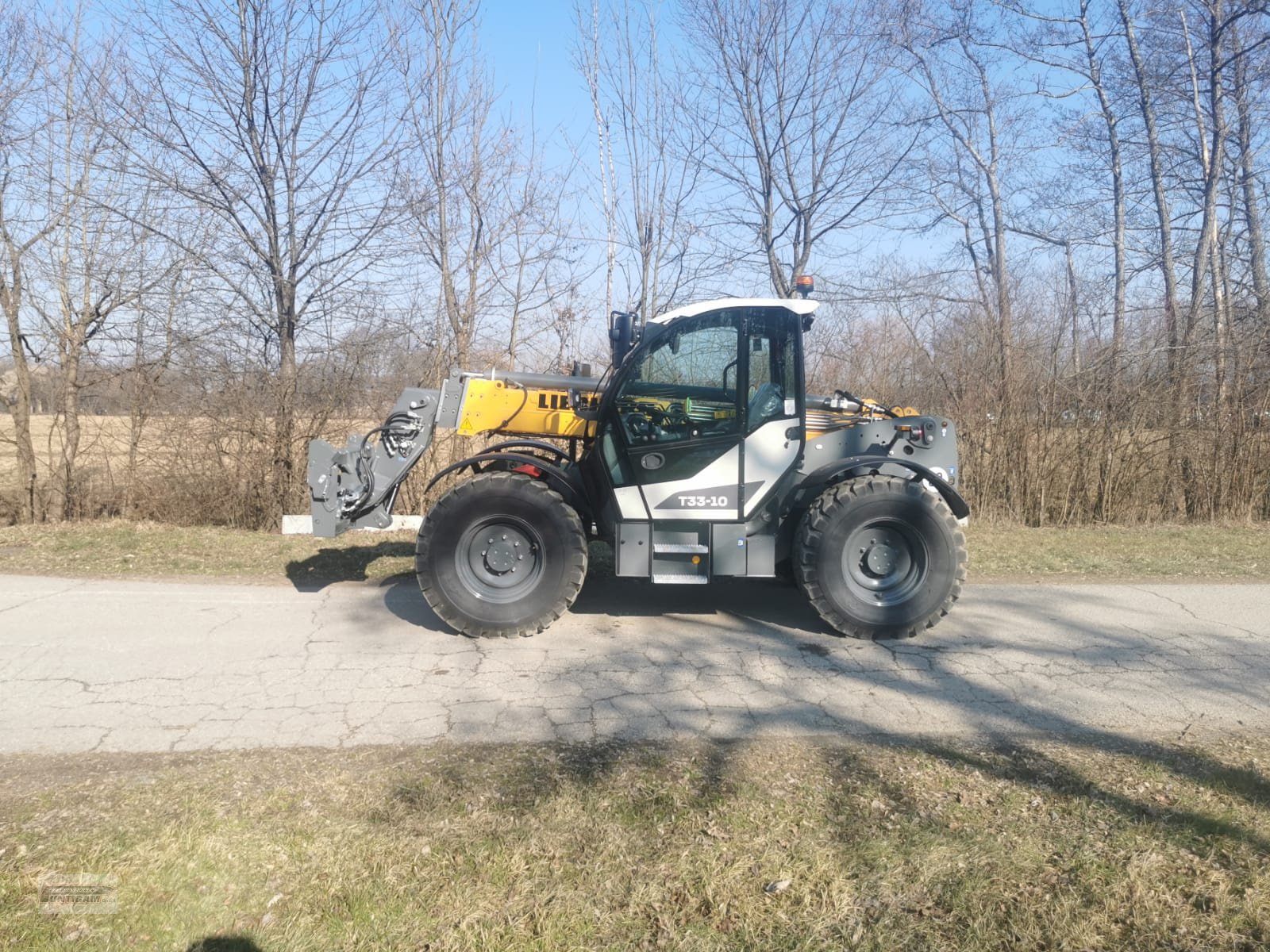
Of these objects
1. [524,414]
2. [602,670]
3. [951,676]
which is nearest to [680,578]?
[602,670]

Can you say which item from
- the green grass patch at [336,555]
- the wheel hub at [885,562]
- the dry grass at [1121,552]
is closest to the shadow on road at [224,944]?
the wheel hub at [885,562]

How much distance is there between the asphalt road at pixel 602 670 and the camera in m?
4.88

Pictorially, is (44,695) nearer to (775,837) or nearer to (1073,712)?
(775,837)

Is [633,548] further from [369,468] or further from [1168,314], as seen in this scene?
[1168,314]

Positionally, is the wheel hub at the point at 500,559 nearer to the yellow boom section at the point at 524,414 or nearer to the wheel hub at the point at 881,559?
the yellow boom section at the point at 524,414

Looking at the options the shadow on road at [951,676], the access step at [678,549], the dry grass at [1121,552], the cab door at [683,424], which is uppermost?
the cab door at [683,424]

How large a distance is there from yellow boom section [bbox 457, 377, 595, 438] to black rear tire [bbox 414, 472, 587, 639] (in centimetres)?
67

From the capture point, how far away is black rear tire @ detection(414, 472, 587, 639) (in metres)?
6.49

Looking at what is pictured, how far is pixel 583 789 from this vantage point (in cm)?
400

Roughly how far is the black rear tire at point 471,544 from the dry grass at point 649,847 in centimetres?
201

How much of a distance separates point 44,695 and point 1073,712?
599 cm

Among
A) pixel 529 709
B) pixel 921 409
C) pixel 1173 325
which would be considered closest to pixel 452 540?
pixel 529 709

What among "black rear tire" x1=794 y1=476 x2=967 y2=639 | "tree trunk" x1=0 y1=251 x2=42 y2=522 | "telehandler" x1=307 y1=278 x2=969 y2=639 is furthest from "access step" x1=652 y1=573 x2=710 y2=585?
"tree trunk" x1=0 y1=251 x2=42 y2=522

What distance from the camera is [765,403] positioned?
21.4ft
